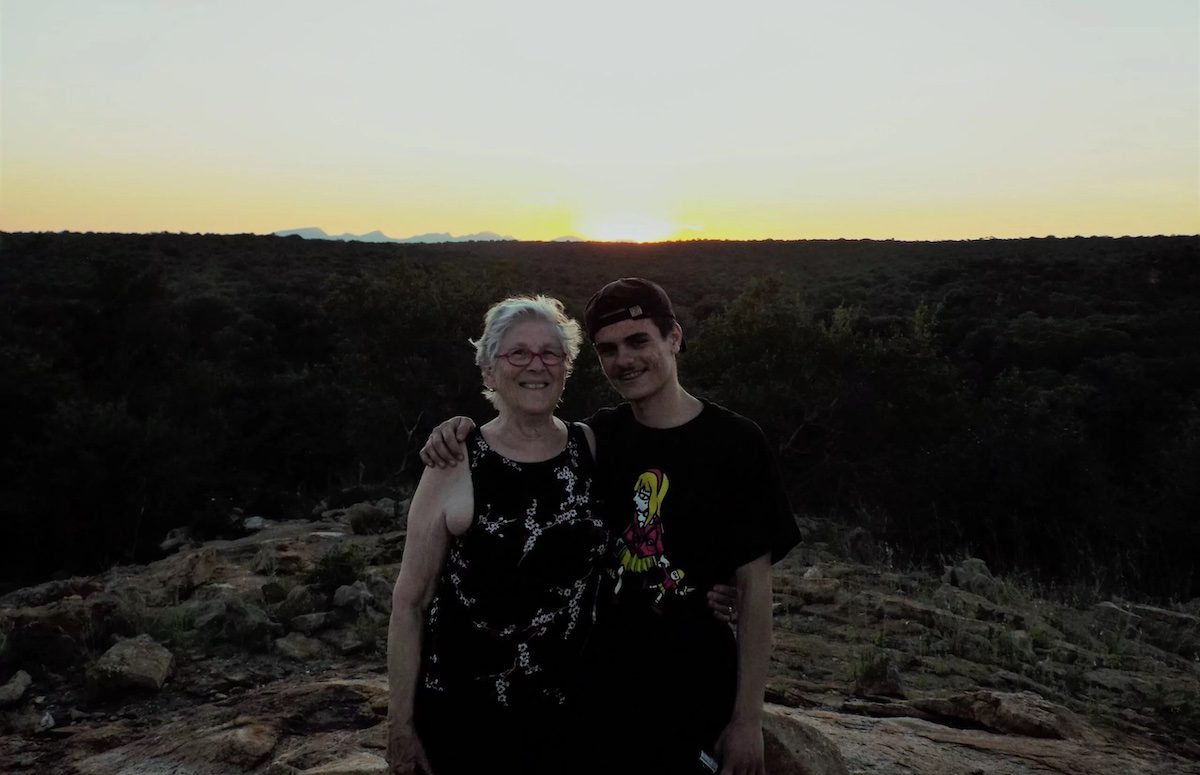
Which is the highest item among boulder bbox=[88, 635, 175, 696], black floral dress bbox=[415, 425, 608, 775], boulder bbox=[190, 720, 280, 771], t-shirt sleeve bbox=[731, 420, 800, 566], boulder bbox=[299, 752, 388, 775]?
t-shirt sleeve bbox=[731, 420, 800, 566]

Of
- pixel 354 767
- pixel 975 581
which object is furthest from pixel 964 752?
pixel 975 581

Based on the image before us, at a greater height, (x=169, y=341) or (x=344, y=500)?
(x=169, y=341)

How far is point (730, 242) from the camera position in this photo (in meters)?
66.9

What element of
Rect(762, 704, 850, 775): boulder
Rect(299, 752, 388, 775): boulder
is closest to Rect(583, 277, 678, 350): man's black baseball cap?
Rect(762, 704, 850, 775): boulder

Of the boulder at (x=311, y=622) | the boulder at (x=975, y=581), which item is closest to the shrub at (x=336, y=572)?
the boulder at (x=311, y=622)

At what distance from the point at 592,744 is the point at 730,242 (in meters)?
66.4

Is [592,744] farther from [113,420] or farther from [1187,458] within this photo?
[113,420]

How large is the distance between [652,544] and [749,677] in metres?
0.48

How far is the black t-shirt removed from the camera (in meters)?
2.44

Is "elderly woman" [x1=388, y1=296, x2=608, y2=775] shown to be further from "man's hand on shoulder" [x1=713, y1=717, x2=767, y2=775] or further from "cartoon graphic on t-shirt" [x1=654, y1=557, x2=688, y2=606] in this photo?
"man's hand on shoulder" [x1=713, y1=717, x2=767, y2=775]

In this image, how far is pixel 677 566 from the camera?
2.49m

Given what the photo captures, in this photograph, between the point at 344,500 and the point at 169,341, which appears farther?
the point at 169,341

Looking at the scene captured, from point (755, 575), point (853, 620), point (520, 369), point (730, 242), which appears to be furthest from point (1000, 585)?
point (730, 242)

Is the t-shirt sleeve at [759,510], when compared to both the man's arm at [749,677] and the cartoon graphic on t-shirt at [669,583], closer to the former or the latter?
the man's arm at [749,677]
